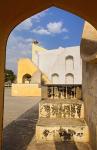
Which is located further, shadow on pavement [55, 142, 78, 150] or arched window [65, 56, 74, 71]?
arched window [65, 56, 74, 71]

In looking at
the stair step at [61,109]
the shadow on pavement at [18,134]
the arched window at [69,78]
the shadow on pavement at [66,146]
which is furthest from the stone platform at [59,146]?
the arched window at [69,78]

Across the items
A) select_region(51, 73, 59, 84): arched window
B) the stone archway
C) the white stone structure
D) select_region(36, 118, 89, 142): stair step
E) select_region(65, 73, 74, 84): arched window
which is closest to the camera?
the stone archway

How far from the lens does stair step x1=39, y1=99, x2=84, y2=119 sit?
8.16m

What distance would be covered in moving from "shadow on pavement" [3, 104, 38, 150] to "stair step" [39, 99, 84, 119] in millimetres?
682

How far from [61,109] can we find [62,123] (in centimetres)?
84

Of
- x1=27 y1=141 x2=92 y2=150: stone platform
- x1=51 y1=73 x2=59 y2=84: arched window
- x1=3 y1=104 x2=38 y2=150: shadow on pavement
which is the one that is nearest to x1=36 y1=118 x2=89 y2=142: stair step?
x1=27 y1=141 x2=92 y2=150: stone platform

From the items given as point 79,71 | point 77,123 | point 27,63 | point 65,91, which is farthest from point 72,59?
point 77,123

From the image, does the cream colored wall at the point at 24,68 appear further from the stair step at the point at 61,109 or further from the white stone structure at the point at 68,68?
the stair step at the point at 61,109

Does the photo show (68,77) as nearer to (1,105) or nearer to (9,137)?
(9,137)

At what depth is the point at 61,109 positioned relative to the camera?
8.27m

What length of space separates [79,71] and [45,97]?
18844 millimetres

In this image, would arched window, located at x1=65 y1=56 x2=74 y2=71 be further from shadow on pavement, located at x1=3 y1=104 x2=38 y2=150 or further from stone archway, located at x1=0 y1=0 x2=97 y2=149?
stone archway, located at x1=0 y1=0 x2=97 y2=149

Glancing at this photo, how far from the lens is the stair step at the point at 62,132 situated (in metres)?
7.16

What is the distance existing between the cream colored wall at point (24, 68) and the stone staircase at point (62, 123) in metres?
18.8
